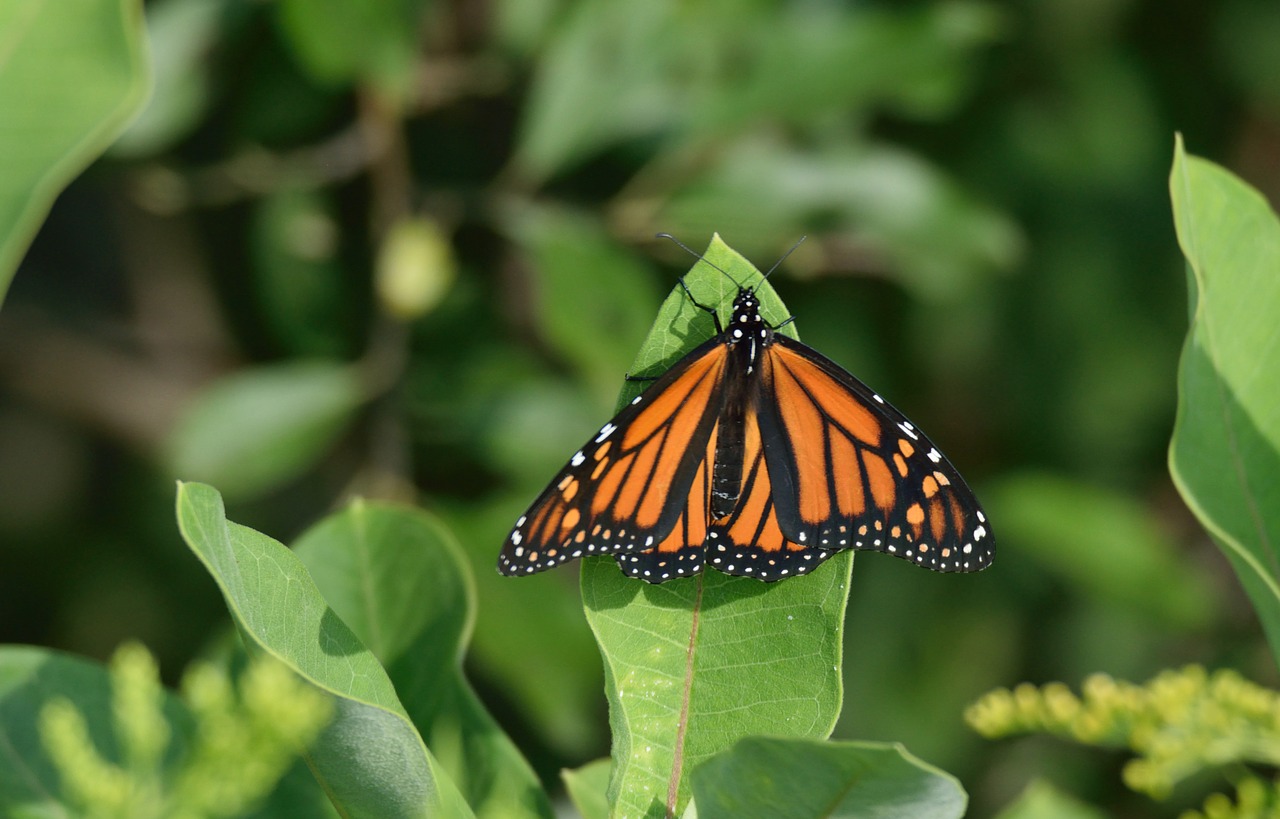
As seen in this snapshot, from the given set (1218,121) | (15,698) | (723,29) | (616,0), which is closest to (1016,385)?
(1218,121)

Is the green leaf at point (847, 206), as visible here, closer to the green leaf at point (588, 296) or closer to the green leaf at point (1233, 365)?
the green leaf at point (588, 296)

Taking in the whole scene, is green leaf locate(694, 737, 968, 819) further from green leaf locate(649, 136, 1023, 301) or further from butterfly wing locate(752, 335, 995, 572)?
green leaf locate(649, 136, 1023, 301)

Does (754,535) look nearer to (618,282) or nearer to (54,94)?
(54,94)

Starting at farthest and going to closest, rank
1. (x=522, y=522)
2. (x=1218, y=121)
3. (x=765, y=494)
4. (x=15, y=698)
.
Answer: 1. (x=1218, y=121)
2. (x=765, y=494)
3. (x=522, y=522)
4. (x=15, y=698)

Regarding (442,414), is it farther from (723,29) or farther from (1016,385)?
(1016,385)

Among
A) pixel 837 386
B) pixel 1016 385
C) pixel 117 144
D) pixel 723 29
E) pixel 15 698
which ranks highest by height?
pixel 723 29

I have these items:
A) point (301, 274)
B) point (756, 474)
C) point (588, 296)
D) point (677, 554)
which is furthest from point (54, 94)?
point (301, 274)

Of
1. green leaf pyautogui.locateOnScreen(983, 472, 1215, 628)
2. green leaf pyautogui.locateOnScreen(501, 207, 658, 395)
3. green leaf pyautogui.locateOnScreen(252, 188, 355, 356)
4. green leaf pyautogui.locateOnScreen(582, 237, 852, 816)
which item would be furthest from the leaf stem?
green leaf pyautogui.locateOnScreen(983, 472, 1215, 628)
